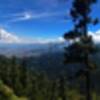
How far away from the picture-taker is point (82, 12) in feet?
108

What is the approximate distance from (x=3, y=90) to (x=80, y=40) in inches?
478

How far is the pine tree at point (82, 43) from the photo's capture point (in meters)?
32.4

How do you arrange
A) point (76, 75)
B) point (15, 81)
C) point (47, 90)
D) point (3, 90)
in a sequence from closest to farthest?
point (3, 90) → point (76, 75) → point (15, 81) → point (47, 90)

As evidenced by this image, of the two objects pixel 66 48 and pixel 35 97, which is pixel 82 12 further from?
pixel 35 97

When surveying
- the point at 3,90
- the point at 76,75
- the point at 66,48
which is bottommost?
the point at 3,90

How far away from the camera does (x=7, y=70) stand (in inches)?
3620

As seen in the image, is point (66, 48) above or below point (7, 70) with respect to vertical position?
below

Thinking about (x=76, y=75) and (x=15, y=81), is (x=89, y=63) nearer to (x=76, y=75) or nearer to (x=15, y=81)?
(x=76, y=75)

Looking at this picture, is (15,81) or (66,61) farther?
(15,81)

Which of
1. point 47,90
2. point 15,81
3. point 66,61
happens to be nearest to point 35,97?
point 15,81

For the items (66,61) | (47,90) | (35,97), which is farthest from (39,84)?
(66,61)

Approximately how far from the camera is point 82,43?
3250 centimetres

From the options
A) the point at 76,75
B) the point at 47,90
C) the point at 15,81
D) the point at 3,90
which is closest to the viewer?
the point at 3,90

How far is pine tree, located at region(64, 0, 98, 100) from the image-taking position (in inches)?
1276
